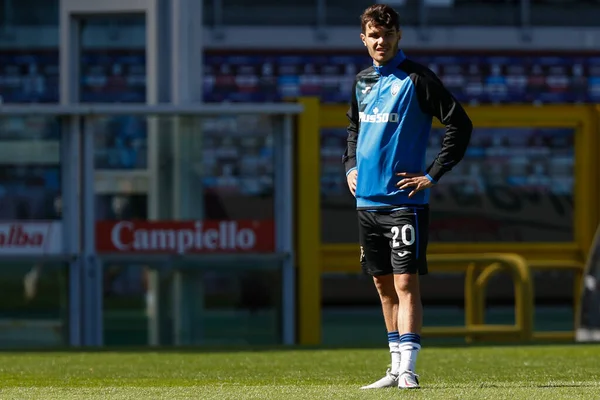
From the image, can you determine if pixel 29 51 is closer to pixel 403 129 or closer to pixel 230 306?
pixel 230 306

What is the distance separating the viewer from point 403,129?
6512 mm

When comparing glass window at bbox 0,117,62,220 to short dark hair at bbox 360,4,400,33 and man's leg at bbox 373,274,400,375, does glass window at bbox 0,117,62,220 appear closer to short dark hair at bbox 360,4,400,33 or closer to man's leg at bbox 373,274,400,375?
man's leg at bbox 373,274,400,375

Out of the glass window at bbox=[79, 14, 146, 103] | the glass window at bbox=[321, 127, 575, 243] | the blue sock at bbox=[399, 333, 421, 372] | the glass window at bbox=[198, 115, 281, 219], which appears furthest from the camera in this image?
the glass window at bbox=[321, 127, 575, 243]

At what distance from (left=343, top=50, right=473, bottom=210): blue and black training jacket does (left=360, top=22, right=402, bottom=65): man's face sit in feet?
0.16

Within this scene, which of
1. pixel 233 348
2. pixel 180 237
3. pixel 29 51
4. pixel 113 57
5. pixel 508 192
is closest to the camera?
pixel 233 348

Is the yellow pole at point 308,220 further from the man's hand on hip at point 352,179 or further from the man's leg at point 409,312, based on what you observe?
the man's leg at point 409,312

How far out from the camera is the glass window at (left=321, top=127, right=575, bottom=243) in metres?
15.3

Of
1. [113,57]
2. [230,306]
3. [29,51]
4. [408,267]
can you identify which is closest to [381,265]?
[408,267]

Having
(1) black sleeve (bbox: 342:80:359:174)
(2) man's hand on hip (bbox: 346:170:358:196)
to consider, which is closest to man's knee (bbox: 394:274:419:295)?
(2) man's hand on hip (bbox: 346:170:358:196)

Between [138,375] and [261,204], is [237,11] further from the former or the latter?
[138,375]

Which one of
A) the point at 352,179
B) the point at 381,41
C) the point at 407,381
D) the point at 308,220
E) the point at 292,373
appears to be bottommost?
the point at 292,373

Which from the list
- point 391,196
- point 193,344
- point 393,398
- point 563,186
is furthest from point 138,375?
point 563,186

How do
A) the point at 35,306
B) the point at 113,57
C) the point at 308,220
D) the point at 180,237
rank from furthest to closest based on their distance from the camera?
the point at 113,57
the point at 308,220
the point at 180,237
the point at 35,306

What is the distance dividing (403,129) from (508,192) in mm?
9732
